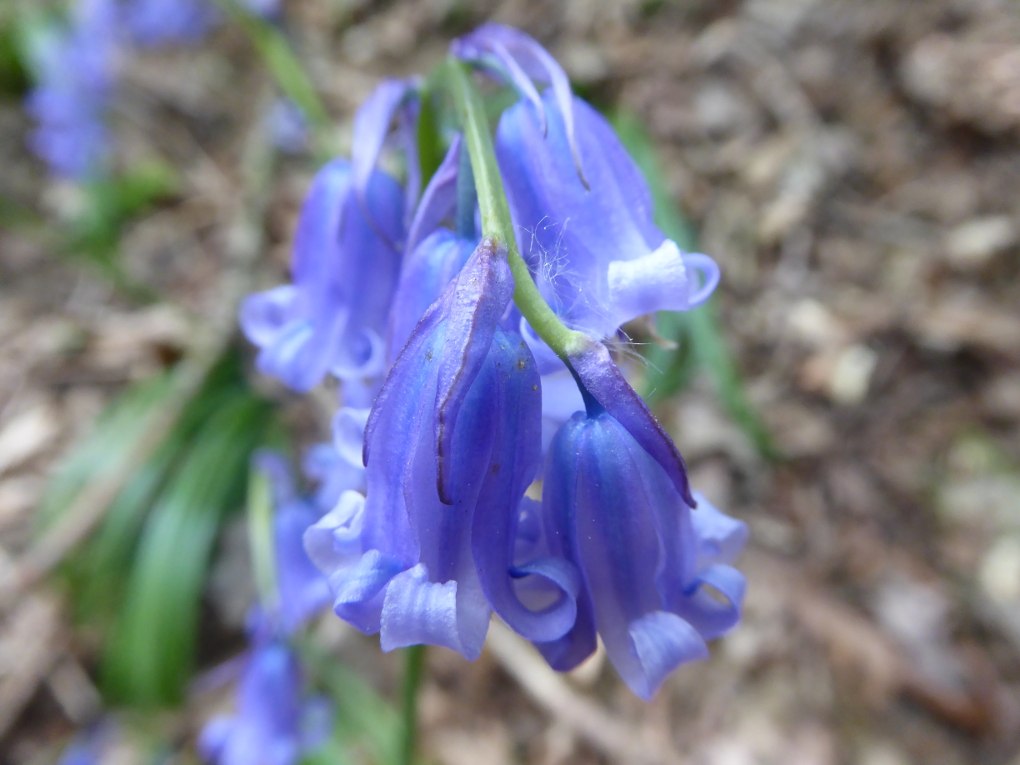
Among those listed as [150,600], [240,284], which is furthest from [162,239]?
[150,600]

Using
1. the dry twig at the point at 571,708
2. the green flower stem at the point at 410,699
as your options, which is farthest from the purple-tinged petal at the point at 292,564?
the dry twig at the point at 571,708

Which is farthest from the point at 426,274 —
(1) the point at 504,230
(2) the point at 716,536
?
(2) the point at 716,536

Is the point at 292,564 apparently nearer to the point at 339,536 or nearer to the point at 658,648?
the point at 339,536

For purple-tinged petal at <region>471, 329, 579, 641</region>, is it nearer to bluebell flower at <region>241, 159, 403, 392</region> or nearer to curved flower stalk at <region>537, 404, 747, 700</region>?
curved flower stalk at <region>537, 404, 747, 700</region>

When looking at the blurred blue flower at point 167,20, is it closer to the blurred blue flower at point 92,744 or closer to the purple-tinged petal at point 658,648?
the blurred blue flower at point 92,744

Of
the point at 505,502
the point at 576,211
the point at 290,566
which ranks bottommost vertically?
the point at 290,566
